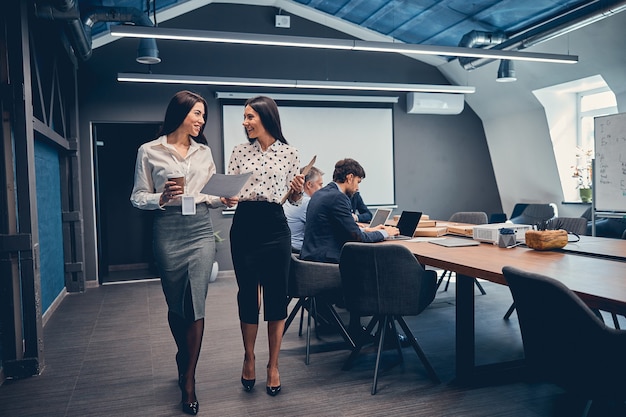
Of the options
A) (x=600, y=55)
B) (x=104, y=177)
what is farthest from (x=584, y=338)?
(x=104, y=177)

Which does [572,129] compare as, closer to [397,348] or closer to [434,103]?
[434,103]

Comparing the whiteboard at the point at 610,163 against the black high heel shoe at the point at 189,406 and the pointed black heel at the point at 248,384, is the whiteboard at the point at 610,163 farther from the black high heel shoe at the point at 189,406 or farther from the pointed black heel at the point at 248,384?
the black high heel shoe at the point at 189,406

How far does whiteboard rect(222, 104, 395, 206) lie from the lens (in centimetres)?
725

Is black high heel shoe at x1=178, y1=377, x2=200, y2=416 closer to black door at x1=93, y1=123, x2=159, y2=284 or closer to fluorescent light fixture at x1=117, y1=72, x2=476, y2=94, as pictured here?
fluorescent light fixture at x1=117, y1=72, x2=476, y2=94

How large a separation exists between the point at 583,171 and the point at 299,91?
405cm

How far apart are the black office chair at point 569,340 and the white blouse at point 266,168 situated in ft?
4.40

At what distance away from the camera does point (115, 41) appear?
6.64 metres

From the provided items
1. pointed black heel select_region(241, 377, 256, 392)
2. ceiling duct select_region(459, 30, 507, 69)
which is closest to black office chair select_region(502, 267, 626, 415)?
pointed black heel select_region(241, 377, 256, 392)

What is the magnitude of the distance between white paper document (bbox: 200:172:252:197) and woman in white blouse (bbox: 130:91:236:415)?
0.15 m

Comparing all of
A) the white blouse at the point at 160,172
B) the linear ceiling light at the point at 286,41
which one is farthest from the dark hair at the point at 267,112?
the linear ceiling light at the point at 286,41

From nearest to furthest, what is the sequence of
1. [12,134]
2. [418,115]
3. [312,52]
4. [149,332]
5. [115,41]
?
[12,134], [149,332], [115,41], [312,52], [418,115]

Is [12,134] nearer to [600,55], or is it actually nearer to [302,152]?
[302,152]

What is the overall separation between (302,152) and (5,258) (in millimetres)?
4634

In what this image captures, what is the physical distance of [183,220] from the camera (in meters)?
2.62
